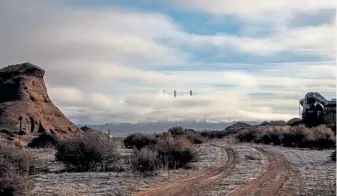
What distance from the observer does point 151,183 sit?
20.2 metres

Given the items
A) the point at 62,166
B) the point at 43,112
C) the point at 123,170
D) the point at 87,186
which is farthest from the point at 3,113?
the point at 87,186

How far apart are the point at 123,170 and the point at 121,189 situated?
21.8ft

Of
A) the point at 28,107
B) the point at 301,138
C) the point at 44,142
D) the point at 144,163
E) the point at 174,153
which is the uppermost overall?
the point at 28,107

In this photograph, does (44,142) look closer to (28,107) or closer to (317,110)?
(28,107)

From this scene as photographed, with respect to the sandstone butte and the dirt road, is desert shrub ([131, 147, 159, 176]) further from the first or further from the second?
the sandstone butte

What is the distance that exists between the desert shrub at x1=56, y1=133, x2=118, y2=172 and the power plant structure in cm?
5091

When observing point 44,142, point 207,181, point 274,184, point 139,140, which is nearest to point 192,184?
point 207,181

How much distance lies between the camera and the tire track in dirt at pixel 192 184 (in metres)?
17.7

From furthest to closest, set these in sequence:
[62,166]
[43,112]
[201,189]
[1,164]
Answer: [43,112], [62,166], [201,189], [1,164]

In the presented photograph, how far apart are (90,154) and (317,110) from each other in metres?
59.6

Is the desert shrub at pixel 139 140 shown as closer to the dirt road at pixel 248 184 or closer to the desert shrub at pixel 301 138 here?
the desert shrub at pixel 301 138

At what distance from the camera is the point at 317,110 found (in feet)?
262

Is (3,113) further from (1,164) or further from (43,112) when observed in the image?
(1,164)

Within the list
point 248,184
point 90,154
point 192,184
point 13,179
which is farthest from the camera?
point 90,154
